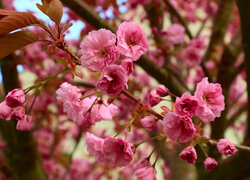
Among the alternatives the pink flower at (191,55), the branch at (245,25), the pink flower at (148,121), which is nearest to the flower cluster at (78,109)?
the pink flower at (148,121)

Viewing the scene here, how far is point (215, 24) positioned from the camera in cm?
205

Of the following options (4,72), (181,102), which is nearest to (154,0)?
(4,72)

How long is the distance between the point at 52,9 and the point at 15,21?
0.09 meters

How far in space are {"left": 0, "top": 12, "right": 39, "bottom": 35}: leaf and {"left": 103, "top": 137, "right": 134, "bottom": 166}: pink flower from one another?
34cm

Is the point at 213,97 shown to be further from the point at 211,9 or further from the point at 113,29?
the point at 211,9

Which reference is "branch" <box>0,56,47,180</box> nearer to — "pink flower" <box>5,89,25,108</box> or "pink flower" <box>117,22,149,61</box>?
"pink flower" <box>5,89,25,108</box>

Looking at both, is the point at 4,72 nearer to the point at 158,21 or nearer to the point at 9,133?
the point at 9,133

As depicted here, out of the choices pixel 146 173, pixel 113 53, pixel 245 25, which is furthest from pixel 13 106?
pixel 245 25

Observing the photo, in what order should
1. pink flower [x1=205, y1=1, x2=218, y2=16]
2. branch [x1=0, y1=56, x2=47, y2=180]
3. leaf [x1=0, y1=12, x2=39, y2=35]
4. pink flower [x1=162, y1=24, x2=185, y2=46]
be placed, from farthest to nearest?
pink flower [x1=205, y1=1, x2=218, y2=16] < pink flower [x1=162, y1=24, x2=185, y2=46] < branch [x1=0, y1=56, x2=47, y2=180] < leaf [x1=0, y1=12, x2=39, y2=35]

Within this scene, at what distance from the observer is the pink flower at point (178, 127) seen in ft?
1.93

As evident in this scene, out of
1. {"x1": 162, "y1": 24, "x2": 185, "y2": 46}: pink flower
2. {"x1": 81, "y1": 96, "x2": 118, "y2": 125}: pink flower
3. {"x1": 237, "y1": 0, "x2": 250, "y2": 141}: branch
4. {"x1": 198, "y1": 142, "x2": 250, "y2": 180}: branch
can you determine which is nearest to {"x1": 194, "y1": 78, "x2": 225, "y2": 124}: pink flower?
{"x1": 81, "y1": 96, "x2": 118, "y2": 125}: pink flower

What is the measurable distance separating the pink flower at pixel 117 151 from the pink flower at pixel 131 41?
0.22m

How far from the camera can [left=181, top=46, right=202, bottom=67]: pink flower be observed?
6.40ft

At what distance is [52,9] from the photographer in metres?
0.58
